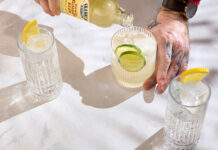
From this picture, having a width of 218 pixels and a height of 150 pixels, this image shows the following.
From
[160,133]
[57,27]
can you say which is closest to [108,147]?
[160,133]

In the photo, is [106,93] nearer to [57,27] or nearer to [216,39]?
[57,27]

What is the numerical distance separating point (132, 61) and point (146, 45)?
0.41 feet

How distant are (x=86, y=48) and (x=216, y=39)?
534 mm

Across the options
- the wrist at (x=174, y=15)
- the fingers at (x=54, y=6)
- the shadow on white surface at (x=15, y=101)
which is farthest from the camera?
the wrist at (x=174, y=15)

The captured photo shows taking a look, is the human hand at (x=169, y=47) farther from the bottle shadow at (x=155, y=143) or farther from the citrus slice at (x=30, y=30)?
the citrus slice at (x=30, y=30)

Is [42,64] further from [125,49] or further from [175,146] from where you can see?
[175,146]

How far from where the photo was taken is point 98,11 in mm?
→ 1198

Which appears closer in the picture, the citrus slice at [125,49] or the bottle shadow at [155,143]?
the bottle shadow at [155,143]

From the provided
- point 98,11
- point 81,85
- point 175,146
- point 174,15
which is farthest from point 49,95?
point 174,15

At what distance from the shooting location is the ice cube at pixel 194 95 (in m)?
0.95

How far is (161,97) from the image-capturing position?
1.17 metres

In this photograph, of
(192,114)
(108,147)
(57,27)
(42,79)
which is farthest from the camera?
(57,27)

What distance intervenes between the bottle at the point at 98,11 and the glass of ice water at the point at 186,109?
371mm

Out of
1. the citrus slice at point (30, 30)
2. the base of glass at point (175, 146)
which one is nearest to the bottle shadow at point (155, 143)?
the base of glass at point (175, 146)
